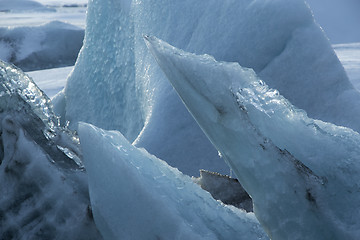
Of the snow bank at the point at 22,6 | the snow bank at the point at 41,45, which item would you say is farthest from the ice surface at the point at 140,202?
the snow bank at the point at 22,6

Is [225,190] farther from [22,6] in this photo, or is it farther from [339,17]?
[22,6]

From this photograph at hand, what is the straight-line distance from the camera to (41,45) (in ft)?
22.4

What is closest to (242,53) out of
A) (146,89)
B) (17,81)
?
(146,89)

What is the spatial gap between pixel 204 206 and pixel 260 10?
3.64 ft

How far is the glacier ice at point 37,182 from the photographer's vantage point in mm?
959

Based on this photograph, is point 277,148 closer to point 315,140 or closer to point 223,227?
point 315,140

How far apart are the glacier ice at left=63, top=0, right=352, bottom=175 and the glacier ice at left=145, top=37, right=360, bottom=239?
893 mm

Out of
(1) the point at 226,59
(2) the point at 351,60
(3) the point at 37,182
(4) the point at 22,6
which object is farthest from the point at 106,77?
(4) the point at 22,6

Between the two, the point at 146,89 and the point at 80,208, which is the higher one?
the point at 80,208

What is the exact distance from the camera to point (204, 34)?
1871 mm

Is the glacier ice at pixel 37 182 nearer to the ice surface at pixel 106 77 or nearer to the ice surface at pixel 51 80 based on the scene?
the ice surface at pixel 106 77

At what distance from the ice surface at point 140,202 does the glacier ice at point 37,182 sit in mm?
107

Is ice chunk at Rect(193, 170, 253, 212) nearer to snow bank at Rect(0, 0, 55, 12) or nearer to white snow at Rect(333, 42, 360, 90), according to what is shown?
white snow at Rect(333, 42, 360, 90)

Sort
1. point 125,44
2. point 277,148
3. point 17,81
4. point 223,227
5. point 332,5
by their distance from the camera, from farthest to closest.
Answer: point 332,5 < point 125,44 < point 17,81 < point 223,227 < point 277,148
